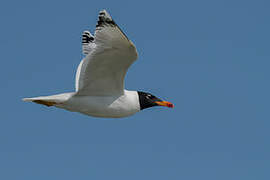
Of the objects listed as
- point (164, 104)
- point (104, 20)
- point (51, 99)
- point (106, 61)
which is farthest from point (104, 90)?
point (104, 20)

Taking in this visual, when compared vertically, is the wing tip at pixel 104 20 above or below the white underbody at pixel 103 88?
above

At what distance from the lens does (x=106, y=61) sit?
10.9m

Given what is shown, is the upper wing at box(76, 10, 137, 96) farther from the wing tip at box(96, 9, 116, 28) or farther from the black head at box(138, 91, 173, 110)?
the black head at box(138, 91, 173, 110)

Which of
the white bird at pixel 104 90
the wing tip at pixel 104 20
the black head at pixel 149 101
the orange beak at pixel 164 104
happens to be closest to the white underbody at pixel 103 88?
the white bird at pixel 104 90

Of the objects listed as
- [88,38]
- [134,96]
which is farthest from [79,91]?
[88,38]

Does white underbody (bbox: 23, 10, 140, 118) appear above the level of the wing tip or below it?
below

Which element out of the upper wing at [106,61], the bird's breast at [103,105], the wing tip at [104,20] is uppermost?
the wing tip at [104,20]

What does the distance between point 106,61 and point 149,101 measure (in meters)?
1.95

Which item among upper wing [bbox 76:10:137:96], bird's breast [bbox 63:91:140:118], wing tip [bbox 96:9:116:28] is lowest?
bird's breast [bbox 63:91:140:118]

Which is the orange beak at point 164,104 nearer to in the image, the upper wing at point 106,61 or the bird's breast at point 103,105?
the bird's breast at point 103,105

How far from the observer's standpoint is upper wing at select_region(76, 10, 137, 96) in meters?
10.1

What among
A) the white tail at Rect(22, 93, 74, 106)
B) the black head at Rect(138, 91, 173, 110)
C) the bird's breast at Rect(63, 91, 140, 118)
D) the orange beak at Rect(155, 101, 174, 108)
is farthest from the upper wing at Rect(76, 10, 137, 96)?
the orange beak at Rect(155, 101, 174, 108)

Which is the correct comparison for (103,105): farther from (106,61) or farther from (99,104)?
(106,61)

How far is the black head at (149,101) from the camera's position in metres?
12.2
